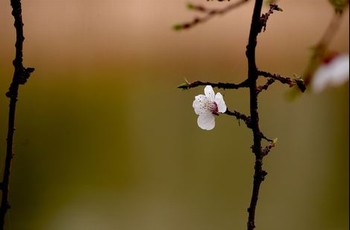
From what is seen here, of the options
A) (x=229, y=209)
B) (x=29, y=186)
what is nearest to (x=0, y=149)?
(x=29, y=186)

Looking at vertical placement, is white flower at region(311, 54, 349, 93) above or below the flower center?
above

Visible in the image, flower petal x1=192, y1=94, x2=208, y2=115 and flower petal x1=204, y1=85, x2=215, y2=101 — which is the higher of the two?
flower petal x1=204, y1=85, x2=215, y2=101

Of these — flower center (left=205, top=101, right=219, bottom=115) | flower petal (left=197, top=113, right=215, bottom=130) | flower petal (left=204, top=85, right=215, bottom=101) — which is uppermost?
flower petal (left=204, top=85, right=215, bottom=101)

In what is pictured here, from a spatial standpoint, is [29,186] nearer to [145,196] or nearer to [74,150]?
[74,150]

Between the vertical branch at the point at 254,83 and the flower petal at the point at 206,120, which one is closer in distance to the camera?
the vertical branch at the point at 254,83

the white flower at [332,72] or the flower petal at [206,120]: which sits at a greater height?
the white flower at [332,72]

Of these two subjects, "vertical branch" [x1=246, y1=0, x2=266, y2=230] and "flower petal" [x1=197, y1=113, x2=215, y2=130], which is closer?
"vertical branch" [x1=246, y1=0, x2=266, y2=230]
